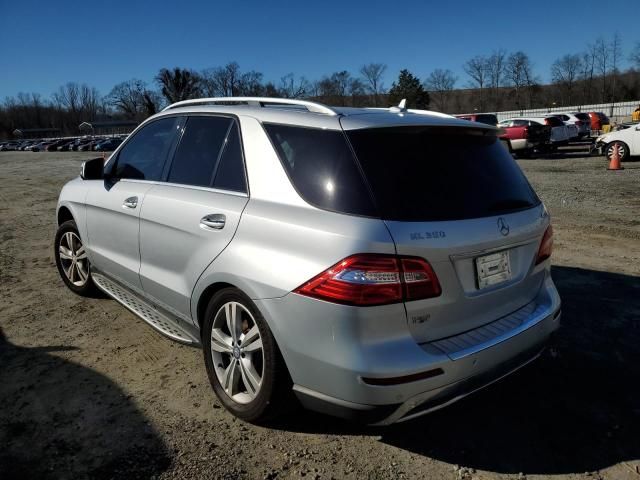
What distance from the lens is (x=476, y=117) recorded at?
80.9ft

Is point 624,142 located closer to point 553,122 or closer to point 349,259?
point 553,122

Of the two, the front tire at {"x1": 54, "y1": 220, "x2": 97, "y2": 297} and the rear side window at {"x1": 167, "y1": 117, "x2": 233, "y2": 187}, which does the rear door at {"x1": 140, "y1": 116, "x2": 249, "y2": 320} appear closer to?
the rear side window at {"x1": 167, "y1": 117, "x2": 233, "y2": 187}

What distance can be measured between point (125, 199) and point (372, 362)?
2504 millimetres

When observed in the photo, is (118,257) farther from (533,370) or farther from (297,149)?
(533,370)

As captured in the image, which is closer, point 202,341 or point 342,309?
point 342,309

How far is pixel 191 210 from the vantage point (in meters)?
3.11

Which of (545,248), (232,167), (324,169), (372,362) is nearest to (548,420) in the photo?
(545,248)

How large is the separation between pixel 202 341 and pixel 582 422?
2244 mm

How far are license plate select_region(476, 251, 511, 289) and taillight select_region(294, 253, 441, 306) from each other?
389 mm

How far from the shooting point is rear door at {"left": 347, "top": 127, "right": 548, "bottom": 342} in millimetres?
2332

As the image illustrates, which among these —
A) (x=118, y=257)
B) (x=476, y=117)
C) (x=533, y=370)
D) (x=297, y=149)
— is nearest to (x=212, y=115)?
(x=297, y=149)

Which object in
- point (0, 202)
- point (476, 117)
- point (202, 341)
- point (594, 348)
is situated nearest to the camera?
point (202, 341)

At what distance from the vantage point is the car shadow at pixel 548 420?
8.55 ft

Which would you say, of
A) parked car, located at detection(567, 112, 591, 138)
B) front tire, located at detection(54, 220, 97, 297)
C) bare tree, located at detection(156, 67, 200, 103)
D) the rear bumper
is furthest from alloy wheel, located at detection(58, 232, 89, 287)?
bare tree, located at detection(156, 67, 200, 103)
